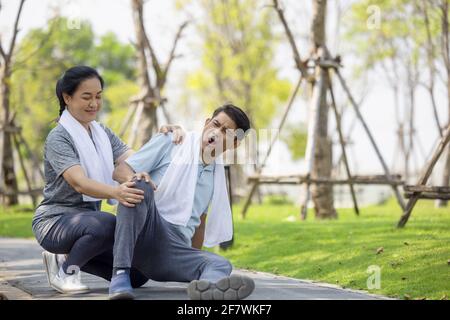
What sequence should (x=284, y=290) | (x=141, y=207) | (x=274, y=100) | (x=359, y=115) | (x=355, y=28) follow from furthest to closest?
(x=274, y=100) < (x=355, y=28) < (x=359, y=115) < (x=284, y=290) < (x=141, y=207)

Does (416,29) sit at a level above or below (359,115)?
above

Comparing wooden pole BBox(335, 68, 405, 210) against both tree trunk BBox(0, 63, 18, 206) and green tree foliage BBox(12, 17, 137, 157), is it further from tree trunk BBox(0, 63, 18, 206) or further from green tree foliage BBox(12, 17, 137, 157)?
tree trunk BBox(0, 63, 18, 206)

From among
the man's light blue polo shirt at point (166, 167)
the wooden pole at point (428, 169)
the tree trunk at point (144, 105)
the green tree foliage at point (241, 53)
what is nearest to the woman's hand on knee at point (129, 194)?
the man's light blue polo shirt at point (166, 167)

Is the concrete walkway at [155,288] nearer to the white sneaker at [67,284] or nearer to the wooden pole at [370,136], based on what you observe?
the white sneaker at [67,284]

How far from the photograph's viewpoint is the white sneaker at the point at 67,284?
4.93m

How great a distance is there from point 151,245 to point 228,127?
81cm

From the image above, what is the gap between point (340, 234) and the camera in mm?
8766

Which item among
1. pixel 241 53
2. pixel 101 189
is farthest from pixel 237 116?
pixel 241 53

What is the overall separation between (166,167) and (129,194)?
1.96 ft

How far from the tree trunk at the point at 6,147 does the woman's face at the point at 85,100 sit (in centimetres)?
1140

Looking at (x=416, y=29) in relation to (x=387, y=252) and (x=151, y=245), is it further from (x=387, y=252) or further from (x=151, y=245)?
(x=151, y=245)

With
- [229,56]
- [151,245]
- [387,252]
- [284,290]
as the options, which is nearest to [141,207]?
[151,245]

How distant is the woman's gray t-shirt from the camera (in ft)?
15.4

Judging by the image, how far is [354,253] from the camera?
7332 mm
